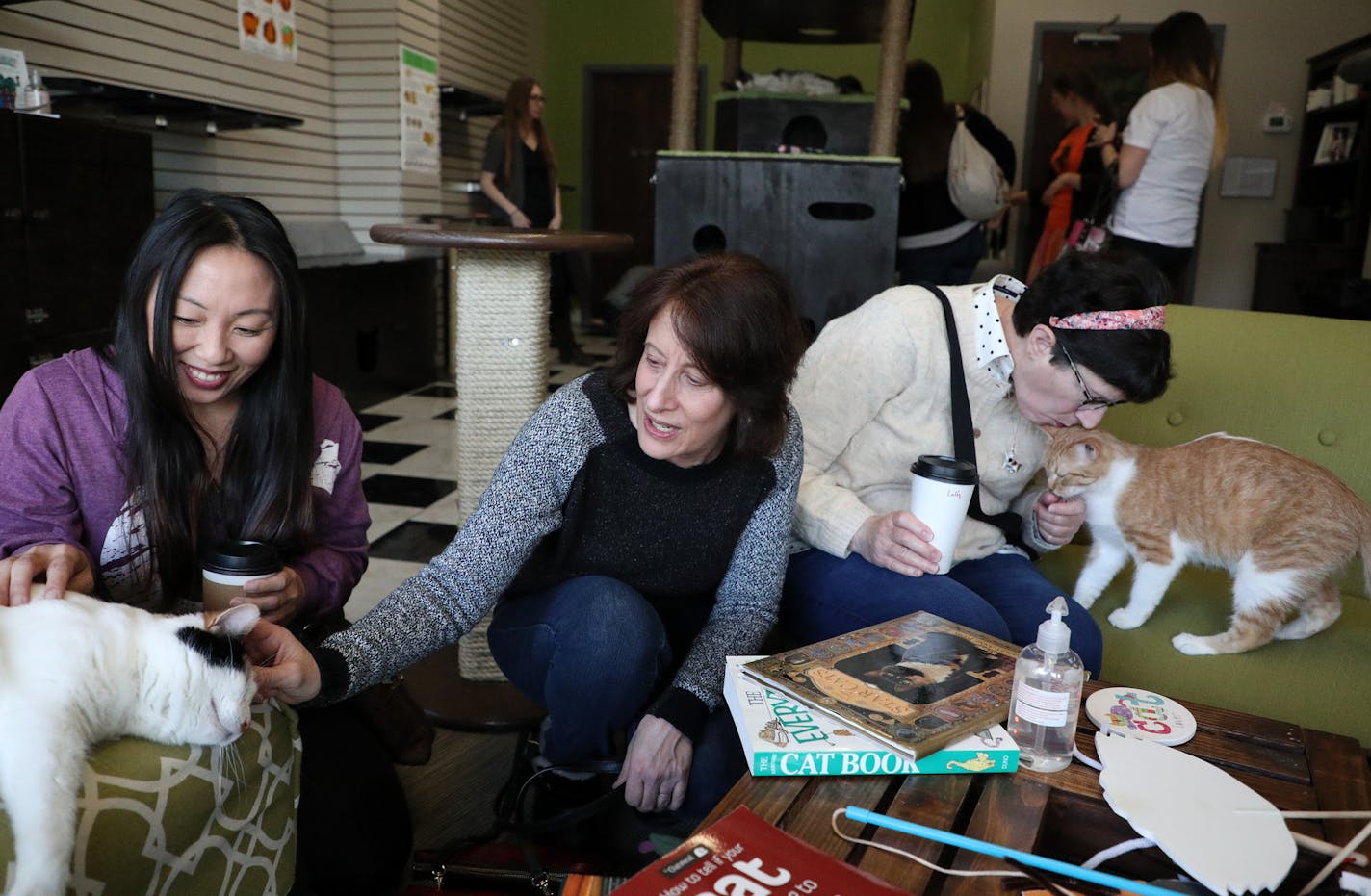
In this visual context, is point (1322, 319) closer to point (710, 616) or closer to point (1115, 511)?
point (1115, 511)

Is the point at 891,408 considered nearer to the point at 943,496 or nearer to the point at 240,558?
the point at 943,496

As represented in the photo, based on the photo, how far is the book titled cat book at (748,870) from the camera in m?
0.76

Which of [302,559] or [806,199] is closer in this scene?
[302,559]

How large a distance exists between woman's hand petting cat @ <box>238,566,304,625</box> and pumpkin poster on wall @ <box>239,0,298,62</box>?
4319 mm

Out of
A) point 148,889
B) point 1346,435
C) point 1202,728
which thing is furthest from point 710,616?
point 1346,435

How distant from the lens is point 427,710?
6.74 feet

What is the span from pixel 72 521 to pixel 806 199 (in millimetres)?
2192

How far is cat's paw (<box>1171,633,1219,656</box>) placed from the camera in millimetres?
1654

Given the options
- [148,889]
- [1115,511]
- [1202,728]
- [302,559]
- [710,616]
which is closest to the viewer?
[148,889]

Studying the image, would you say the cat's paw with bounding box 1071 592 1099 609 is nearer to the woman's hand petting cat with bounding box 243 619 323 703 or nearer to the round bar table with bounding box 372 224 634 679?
the round bar table with bounding box 372 224 634 679

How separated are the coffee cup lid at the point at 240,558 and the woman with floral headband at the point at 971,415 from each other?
34.2 inches

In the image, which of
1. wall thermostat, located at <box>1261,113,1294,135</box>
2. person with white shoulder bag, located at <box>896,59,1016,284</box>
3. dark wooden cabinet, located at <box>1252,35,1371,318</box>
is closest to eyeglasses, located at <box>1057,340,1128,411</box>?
person with white shoulder bag, located at <box>896,59,1016,284</box>

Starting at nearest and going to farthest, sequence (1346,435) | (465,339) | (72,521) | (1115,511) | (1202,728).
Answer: (1202,728), (72,521), (1115,511), (1346,435), (465,339)

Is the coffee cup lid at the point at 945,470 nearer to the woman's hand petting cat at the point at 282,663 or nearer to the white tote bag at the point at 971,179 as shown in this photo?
the woman's hand petting cat at the point at 282,663
